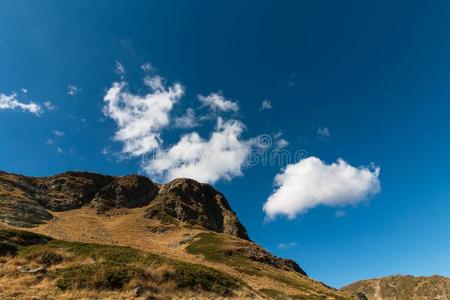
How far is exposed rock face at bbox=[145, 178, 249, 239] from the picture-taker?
11111 centimetres

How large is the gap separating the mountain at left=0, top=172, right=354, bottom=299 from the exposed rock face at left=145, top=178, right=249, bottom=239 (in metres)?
0.40

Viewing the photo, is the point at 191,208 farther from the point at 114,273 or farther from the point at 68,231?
the point at 114,273

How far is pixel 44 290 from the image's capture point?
55.6 feet

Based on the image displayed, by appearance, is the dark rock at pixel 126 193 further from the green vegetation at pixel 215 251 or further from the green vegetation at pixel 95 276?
the green vegetation at pixel 95 276

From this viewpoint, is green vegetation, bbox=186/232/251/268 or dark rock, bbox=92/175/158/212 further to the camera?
dark rock, bbox=92/175/158/212

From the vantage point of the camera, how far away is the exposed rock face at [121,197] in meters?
94.6

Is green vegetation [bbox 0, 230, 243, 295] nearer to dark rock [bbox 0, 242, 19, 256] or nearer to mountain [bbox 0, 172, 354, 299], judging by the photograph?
mountain [bbox 0, 172, 354, 299]

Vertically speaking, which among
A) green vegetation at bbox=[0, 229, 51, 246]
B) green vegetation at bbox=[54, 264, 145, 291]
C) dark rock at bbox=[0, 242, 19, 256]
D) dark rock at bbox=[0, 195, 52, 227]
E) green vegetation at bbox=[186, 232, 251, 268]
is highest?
dark rock at bbox=[0, 195, 52, 227]

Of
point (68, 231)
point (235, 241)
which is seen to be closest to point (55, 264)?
point (68, 231)

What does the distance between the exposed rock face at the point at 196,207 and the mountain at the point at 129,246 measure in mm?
398

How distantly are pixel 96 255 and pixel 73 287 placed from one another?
10366 millimetres

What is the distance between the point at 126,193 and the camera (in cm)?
11900

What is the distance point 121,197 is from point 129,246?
192 ft

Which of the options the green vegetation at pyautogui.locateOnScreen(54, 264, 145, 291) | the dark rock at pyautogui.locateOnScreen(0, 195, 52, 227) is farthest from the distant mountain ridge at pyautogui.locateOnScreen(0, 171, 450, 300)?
the dark rock at pyautogui.locateOnScreen(0, 195, 52, 227)
